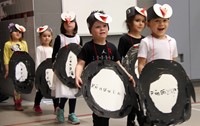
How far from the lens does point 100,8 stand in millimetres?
6004

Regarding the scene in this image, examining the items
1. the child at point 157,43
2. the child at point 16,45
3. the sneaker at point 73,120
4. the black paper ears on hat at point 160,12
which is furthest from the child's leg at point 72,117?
the black paper ears on hat at point 160,12

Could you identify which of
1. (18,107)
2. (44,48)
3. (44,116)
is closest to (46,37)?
(44,48)

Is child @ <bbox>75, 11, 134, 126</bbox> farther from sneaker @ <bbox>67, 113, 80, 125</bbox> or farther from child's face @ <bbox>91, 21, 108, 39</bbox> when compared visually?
sneaker @ <bbox>67, 113, 80, 125</bbox>

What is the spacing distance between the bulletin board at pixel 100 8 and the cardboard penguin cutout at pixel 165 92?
3.40 metres

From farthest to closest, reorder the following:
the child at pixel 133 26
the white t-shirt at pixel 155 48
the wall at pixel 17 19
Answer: the wall at pixel 17 19
the child at pixel 133 26
the white t-shirt at pixel 155 48

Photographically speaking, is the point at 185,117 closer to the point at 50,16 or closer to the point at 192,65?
the point at 50,16

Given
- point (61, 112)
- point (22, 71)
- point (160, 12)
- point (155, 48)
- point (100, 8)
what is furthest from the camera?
point (100, 8)

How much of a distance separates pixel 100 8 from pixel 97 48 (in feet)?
10.8

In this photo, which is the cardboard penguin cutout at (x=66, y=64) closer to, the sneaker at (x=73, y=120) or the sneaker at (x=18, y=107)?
the sneaker at (x=73, y=120)

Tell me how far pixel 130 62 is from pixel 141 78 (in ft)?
2.58

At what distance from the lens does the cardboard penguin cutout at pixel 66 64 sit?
3879 mm

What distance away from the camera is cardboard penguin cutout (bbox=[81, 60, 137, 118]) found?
2.50m

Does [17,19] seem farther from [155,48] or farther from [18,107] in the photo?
[155,48]

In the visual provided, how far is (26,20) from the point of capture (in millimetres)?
5777
